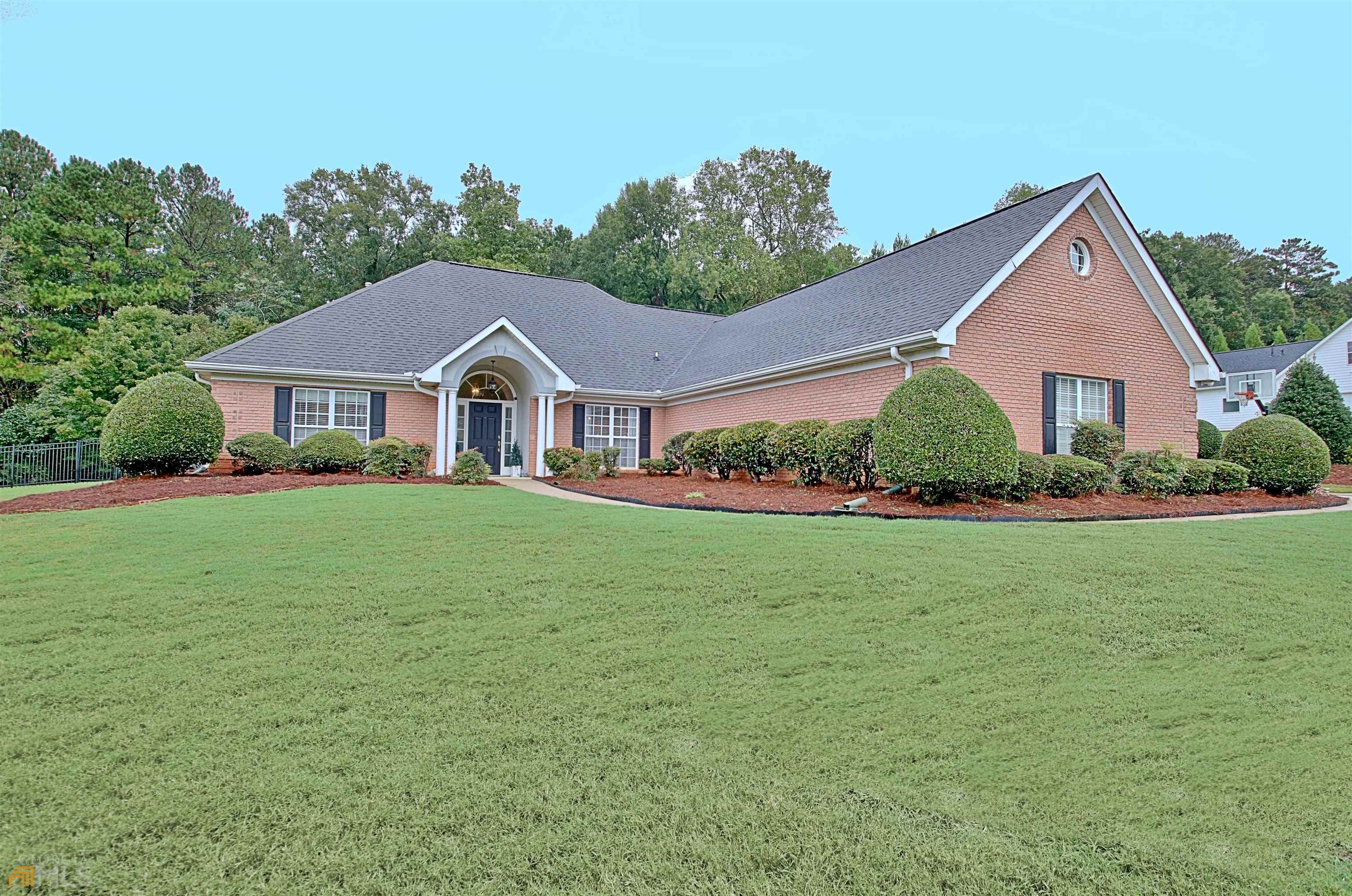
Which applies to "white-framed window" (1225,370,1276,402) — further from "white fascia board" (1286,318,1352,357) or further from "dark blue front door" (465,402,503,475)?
"dark blue front door" (465,402,503,475)

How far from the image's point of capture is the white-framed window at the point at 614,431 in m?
19.3

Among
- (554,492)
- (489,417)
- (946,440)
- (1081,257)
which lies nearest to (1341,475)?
(1081,257)

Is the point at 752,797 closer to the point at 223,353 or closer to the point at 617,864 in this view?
the point at 617,864

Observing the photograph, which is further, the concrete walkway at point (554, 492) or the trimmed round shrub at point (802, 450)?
the trimmed round shrub at point (802, 450)

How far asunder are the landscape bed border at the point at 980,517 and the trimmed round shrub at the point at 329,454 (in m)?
6.49

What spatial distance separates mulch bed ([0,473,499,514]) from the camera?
31.4ft

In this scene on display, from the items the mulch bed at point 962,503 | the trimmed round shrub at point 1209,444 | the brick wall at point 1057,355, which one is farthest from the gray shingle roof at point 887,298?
the trimmed round shrub at point 1209,444

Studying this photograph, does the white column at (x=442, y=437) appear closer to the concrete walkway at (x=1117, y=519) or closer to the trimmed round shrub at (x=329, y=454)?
the trimmed round shrub at (x=329, y=454)

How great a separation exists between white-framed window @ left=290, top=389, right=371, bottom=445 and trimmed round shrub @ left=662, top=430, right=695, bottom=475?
7525mm

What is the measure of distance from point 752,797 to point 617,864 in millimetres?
663

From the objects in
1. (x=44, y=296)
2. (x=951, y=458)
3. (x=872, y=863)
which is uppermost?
(x=44, y=296)

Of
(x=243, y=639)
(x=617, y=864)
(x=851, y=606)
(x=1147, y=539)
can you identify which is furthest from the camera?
(x=1147, y=539)

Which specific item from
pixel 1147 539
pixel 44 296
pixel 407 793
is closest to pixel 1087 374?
pixel 1147 539

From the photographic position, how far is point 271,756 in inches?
117
